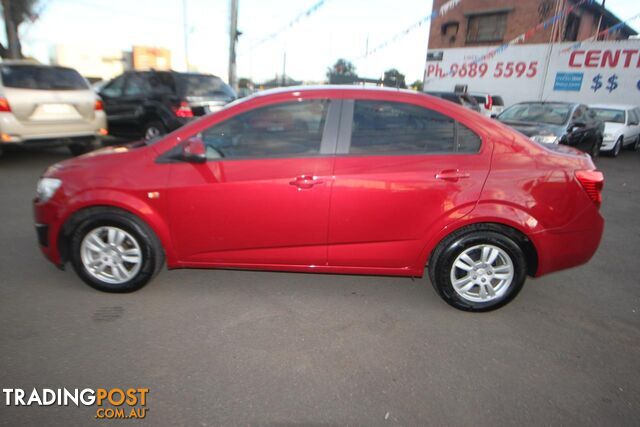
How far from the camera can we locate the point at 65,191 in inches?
123

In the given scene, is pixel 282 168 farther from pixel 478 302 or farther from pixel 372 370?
pixel 478 302

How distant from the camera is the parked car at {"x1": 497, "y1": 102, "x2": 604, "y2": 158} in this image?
8.77 m

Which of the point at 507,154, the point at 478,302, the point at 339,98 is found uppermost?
the point at 339,98

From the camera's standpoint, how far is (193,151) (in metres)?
2.95

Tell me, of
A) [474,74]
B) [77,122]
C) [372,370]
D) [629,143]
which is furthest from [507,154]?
[474,74]

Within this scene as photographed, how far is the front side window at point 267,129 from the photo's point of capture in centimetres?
306

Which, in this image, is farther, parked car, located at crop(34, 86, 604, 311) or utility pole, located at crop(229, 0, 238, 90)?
utility pole, located at crop(229, 0, 238, 90)

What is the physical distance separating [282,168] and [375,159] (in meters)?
0.68

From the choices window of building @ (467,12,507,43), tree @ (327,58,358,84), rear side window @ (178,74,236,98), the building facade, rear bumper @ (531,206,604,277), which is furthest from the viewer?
window of building @ (467,12,507,43)

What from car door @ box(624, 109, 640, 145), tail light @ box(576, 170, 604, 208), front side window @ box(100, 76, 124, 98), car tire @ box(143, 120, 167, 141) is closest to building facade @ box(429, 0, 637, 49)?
car door @ box(624, 109, 640, 145)

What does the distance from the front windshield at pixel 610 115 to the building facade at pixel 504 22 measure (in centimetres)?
1113

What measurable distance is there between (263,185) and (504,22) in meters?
27.4

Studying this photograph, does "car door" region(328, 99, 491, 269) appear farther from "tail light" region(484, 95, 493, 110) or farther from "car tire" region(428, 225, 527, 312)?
→ "tail light" region(484, 95, 493, 110)

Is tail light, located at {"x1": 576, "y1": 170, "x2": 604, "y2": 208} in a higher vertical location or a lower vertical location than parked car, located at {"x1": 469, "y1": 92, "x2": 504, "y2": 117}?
lower
